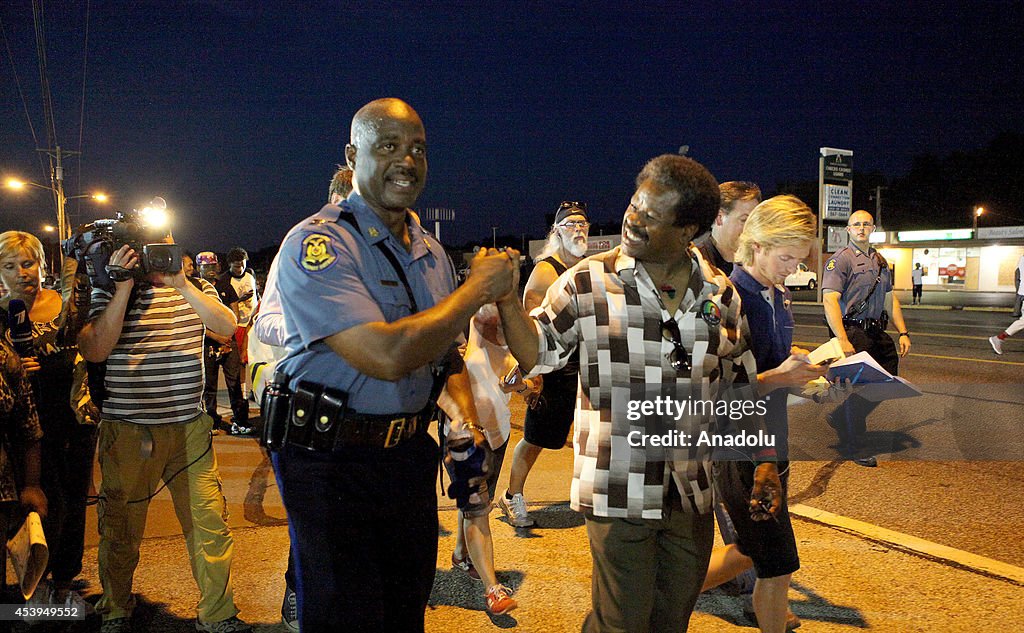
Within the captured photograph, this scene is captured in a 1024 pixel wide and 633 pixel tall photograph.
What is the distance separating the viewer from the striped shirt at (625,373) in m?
2.36

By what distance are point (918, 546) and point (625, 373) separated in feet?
10.3

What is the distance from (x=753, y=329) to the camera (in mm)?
3107

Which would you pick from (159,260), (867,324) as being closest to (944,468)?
(867,324)

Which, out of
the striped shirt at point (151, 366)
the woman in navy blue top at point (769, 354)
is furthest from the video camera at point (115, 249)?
the woman in navy blue top at point (769, 354)

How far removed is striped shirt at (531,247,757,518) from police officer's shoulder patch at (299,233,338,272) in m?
0.73

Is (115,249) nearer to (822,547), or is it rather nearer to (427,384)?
(427,384)

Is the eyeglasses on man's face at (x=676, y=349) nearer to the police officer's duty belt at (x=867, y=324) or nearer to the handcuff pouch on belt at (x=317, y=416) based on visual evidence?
the handcuff pouch on belt at (x=317, y=416)

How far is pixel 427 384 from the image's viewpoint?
243 cm

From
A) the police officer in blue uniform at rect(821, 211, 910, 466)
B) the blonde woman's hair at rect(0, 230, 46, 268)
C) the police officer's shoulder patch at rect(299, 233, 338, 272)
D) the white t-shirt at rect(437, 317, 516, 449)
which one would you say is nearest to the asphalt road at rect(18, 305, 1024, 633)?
the police officer in blue uniform at rect(821, 211, 910, 466)

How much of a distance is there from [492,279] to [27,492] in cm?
237

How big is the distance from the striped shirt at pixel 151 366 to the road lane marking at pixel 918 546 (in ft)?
13.1

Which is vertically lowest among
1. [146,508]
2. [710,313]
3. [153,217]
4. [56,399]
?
[146,508]

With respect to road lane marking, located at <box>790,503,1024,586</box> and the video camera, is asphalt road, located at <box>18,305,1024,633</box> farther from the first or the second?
the video camera

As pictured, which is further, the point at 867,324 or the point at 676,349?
the point at 867,324
